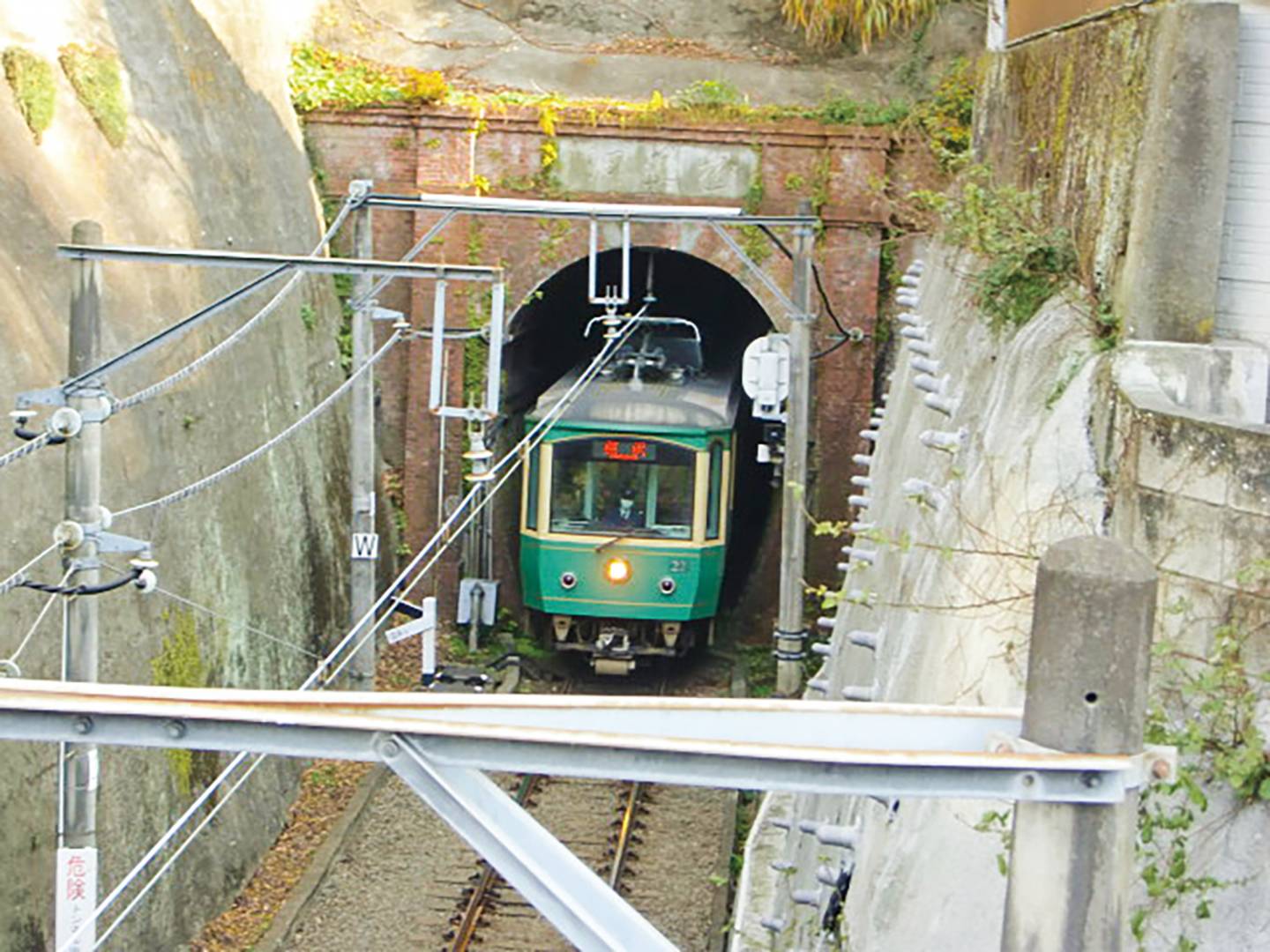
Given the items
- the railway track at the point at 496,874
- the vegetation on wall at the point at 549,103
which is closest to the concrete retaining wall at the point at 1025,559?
the railway track at the point at 496,874

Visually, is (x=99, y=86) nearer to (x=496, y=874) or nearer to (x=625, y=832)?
(x=496, y=874)

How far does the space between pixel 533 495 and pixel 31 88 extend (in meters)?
6.94

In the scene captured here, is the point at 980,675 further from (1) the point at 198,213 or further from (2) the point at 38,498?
(1) the point at 198,213

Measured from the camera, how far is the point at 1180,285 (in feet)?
25.3

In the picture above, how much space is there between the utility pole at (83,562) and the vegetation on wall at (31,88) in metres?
5.17

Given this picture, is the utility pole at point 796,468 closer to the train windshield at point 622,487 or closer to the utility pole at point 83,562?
the train windshield at point 622,487

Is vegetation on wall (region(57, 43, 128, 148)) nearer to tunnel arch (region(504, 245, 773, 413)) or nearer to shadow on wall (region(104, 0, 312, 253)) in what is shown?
shadow on wall (region(104, 0, 312, 253))

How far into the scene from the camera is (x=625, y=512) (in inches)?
755

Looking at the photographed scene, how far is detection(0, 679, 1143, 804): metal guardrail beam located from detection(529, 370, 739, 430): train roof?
15143mm

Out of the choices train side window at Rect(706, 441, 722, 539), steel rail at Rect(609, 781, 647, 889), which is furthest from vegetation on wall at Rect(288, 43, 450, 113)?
steel rail at Rect(609, 781, 647, 889)

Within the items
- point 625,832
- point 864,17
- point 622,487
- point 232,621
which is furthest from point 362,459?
point 864,17

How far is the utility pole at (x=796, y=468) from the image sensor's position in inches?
712

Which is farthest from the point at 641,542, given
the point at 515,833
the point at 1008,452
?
the point at 515,833

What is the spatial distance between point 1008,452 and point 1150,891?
283cm
